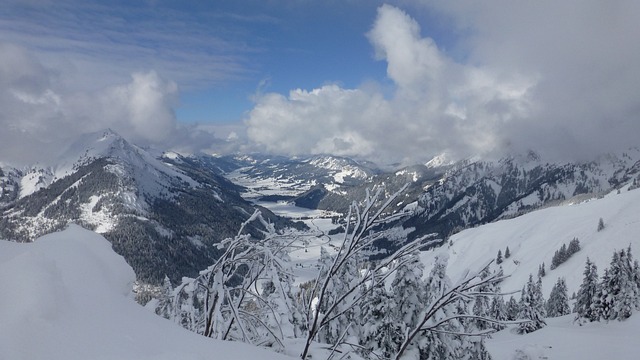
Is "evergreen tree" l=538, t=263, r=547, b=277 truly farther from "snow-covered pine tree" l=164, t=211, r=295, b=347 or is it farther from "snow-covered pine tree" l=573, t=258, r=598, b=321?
"snow-covered pine tree" l=164, t=211, r=295, b=347

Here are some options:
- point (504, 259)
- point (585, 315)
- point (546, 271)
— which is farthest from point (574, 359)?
point (504, 259)

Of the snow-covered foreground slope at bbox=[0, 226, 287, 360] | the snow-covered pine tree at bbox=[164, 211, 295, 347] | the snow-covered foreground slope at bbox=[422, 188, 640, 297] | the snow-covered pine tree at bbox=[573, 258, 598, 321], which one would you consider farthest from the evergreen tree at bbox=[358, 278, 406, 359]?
the snow-covered foreground slope at bbox=[422, 188, 640, 297]

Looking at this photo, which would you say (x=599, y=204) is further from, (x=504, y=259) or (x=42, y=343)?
(x=42, y=343)

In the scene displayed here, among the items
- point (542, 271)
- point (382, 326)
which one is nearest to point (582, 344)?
point (382, 326)

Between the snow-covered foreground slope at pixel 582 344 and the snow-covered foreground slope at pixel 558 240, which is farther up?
the snow-covered foreground slope at pixel 558 240

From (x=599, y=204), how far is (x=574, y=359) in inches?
7297

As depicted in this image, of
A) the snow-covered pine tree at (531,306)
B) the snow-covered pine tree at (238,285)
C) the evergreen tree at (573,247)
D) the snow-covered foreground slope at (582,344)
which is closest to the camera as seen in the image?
the snow-covered pine tree at (238,285)

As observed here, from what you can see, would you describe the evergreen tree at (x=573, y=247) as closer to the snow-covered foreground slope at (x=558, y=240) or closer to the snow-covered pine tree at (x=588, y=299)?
the snow-covered foreground slope at (x=558, y=240)

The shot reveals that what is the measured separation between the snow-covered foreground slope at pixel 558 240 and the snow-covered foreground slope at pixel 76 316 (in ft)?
373

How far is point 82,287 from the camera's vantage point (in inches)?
137

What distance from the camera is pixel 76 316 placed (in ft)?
10.1

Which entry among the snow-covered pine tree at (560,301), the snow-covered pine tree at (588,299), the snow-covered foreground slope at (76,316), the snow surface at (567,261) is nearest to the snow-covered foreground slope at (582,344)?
the snow surface at (567,261)

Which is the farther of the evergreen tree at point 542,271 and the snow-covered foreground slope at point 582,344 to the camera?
the evergreen tree at point 542,271

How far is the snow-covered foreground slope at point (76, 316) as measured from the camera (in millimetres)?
2697
